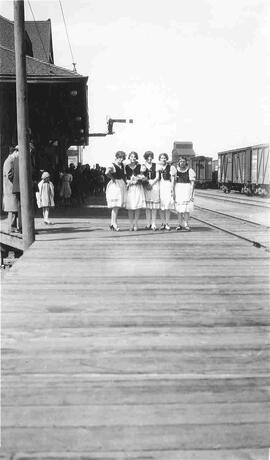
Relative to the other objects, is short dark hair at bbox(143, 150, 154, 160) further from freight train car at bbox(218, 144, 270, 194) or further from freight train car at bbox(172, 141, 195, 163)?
freight train car at bbox(172, 141, 195, 163)

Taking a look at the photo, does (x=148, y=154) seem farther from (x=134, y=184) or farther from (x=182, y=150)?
(x=182, y=150)

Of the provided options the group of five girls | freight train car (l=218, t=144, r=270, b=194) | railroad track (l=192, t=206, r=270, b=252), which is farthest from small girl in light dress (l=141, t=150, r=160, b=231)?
freight train car (l=218, t=144, r=270, b=194)

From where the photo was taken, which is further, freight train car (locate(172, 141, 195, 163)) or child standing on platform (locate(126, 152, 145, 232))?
freight train car (locate(172, 141, 195, 163))

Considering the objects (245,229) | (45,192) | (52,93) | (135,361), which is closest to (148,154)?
(45,192)

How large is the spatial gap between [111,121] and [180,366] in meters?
32.5

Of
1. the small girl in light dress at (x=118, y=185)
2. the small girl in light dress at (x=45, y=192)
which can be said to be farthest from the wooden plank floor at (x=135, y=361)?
the small girl in light dress at (x=45, y=192)

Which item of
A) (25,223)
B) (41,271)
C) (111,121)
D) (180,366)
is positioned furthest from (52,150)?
(180,366)

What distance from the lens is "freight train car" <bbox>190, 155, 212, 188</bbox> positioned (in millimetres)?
59875

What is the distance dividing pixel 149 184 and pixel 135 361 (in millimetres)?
8383

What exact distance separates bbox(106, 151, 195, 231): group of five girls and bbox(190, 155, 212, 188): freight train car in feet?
155

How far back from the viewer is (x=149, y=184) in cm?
1248

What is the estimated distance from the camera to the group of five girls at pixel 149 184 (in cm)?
1219

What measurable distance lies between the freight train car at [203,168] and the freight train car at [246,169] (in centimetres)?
852

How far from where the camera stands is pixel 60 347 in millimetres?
4633
